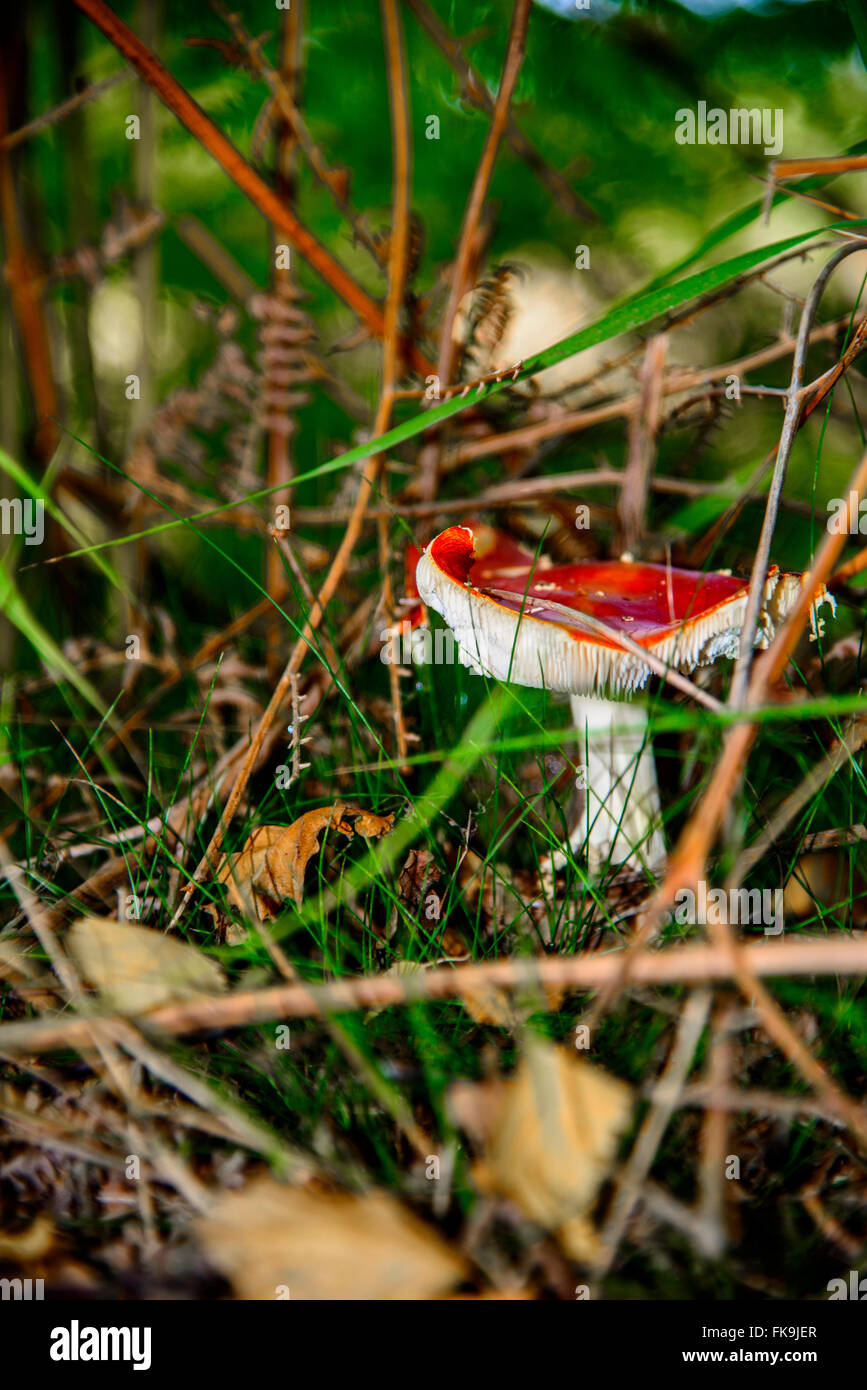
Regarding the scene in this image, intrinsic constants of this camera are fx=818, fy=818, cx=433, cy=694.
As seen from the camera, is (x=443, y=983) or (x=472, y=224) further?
(x=472, y=224)

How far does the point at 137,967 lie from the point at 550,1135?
0.46 metres

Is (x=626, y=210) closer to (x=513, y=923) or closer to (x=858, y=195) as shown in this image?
(x=858, y=195)

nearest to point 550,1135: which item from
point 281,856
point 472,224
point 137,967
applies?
point 137,967

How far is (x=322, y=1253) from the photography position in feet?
1.99

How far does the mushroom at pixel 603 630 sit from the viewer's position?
103 cm

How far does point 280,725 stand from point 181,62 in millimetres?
2165
